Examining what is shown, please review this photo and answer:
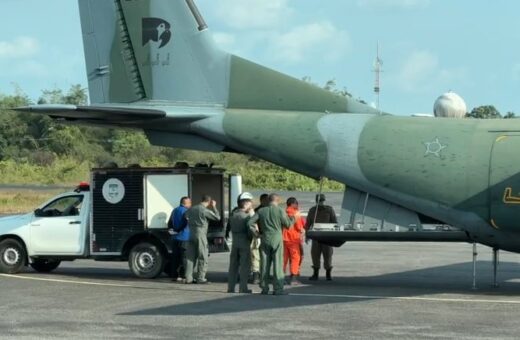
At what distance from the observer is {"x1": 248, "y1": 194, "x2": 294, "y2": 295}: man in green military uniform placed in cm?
1611

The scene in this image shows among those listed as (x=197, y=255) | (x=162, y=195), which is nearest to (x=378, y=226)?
(x=197, y=255)

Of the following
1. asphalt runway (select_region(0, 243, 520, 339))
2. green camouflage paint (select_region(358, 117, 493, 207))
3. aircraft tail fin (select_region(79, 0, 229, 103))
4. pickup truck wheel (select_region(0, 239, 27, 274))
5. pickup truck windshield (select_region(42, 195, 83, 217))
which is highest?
aircraft tail fin (select_region(79, 0, 229, 103))

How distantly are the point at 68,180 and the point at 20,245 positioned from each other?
49.0 m

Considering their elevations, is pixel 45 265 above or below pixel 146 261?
below

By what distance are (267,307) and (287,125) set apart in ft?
13.3

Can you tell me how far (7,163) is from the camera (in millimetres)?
72938

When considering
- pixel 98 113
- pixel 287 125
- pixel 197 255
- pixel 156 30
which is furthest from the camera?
pixel 156 30

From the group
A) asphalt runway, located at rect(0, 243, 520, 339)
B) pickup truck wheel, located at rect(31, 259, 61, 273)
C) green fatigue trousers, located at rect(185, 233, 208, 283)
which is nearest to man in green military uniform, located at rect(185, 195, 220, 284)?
green fatigue trousers, located at rect(185, 233, 208, 283)

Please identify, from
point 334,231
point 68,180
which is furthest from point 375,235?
point 68,180

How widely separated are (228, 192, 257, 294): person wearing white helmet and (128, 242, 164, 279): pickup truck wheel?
2463mm

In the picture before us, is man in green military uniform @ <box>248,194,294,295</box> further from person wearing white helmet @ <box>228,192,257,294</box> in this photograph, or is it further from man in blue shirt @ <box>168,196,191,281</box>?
man in blue shirt @ <box>168,196,191,281</box>

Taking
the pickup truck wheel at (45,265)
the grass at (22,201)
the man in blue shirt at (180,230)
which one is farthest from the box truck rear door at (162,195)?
the grass at (22,201)

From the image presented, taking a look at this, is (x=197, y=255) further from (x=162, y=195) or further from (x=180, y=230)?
(x=162, y=195)

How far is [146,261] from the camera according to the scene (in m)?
18.8
